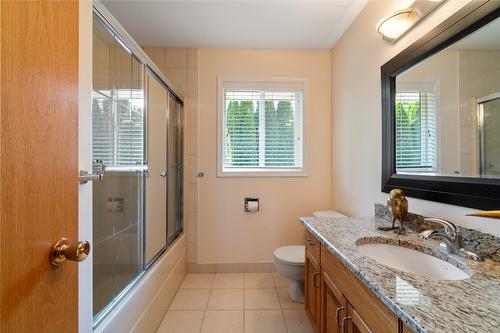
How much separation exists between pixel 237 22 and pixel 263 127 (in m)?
1.03

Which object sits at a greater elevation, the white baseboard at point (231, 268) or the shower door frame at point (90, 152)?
the shower door frame at point (90, 152)

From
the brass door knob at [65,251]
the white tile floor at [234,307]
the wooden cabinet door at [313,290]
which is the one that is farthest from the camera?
the white tile floor at [234,307]

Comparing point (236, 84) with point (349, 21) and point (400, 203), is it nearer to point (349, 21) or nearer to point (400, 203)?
point (349, 21)

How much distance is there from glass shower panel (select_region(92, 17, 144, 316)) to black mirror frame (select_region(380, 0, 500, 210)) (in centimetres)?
173

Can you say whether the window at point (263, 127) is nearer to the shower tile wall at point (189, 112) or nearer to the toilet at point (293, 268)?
the shower tile wall at point (189, 112)

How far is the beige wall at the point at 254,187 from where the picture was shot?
96.4 inches

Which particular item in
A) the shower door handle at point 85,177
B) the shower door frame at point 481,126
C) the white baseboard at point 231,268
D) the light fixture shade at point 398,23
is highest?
the light fixture shade at point 398,23

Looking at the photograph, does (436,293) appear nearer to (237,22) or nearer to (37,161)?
(37,161)

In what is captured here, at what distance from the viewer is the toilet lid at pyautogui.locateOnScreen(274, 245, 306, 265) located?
1.83m

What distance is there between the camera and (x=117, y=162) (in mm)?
1497

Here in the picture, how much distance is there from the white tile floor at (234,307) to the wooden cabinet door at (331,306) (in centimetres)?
53

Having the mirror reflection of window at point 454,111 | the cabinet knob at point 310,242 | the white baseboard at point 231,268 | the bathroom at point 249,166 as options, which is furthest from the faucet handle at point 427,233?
the white baseboard at point 231,268

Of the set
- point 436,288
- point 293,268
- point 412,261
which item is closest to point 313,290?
point 293,268

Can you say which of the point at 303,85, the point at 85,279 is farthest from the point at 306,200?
the point at 85,279
